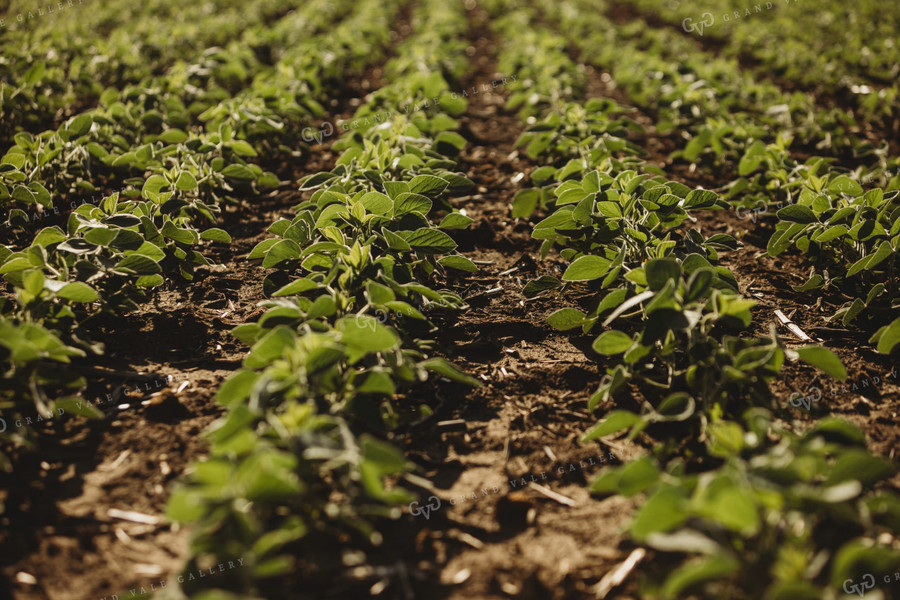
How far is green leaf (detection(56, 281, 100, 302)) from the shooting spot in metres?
2.00

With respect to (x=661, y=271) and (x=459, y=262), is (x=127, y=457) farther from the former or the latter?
(x=661, y=271)

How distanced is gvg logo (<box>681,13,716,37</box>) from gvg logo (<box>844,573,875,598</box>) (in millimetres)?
9844

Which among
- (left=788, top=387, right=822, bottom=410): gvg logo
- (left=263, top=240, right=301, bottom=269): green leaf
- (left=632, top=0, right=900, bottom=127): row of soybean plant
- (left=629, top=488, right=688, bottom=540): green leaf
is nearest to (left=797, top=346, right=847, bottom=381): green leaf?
(left=788, top=387, right=822, bottom=410): gvg logo

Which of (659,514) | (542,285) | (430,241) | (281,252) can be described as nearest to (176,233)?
(281,252)

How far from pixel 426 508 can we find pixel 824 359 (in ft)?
4.41

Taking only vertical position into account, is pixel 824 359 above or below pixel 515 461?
above

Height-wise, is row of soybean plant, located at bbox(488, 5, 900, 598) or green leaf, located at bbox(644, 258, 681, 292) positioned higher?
green leaf, located at bbox(644, 258, 681, 292)

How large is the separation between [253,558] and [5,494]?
1.00 m

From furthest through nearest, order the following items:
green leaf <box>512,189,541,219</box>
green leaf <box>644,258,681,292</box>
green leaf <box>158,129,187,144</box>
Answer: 1. green leaf <box>158,129,187,144</box>
2. green leaf <box>512,189,541,219</box>
3. green leaf <box>644,258,681,292</box>

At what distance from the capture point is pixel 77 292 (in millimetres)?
2025

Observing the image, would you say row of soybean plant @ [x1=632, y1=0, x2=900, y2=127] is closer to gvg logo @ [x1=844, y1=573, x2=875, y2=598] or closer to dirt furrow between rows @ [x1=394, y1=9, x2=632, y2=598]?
dirt furrow between rows @ [x1=394, y1=9, x2=632, y2=598]

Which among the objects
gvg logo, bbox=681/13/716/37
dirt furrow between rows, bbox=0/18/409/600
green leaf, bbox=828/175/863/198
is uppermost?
gvg logo, bbox=681/13/716/37

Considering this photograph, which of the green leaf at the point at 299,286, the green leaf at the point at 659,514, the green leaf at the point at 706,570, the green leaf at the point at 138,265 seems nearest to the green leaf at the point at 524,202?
the green leaf at the point at 299,286

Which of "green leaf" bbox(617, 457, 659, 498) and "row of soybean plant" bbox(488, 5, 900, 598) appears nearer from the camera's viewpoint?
"row of soybean plant" bbox(488, 5, 900, 598)
